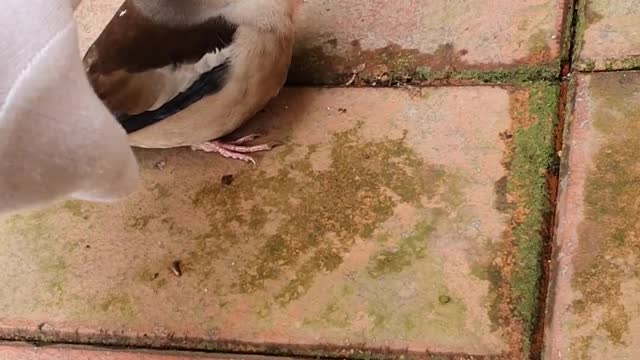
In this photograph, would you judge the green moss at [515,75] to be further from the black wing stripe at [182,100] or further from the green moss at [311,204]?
the black wing stripe at [182,100]

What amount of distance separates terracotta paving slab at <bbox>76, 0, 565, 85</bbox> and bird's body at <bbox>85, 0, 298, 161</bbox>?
21 centimetres

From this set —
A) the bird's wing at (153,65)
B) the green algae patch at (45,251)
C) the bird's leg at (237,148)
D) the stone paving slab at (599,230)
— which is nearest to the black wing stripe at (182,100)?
the bird's wing at (153,65)

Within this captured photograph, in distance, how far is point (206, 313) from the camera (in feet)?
5.66

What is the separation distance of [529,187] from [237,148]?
2.09ft

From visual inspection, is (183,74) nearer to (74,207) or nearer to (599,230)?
(74,207)

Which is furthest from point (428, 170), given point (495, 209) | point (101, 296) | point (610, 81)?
point (101, 296)

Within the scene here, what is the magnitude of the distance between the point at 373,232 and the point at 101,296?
22.9 inches

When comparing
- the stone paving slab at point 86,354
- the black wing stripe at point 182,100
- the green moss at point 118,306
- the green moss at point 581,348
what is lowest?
the stone paving slab at point 86,354

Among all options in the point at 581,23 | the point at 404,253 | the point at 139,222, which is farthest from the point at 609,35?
the point at 139,222

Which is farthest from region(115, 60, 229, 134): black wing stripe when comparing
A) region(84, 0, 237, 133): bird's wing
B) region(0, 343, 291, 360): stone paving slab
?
region(0, 343, 291, 360): stone paving slab

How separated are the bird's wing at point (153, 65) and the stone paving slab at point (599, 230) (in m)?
0.75

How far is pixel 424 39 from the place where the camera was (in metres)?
2.01

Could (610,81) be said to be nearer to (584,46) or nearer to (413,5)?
(584,46)

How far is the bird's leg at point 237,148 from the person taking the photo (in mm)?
1911
